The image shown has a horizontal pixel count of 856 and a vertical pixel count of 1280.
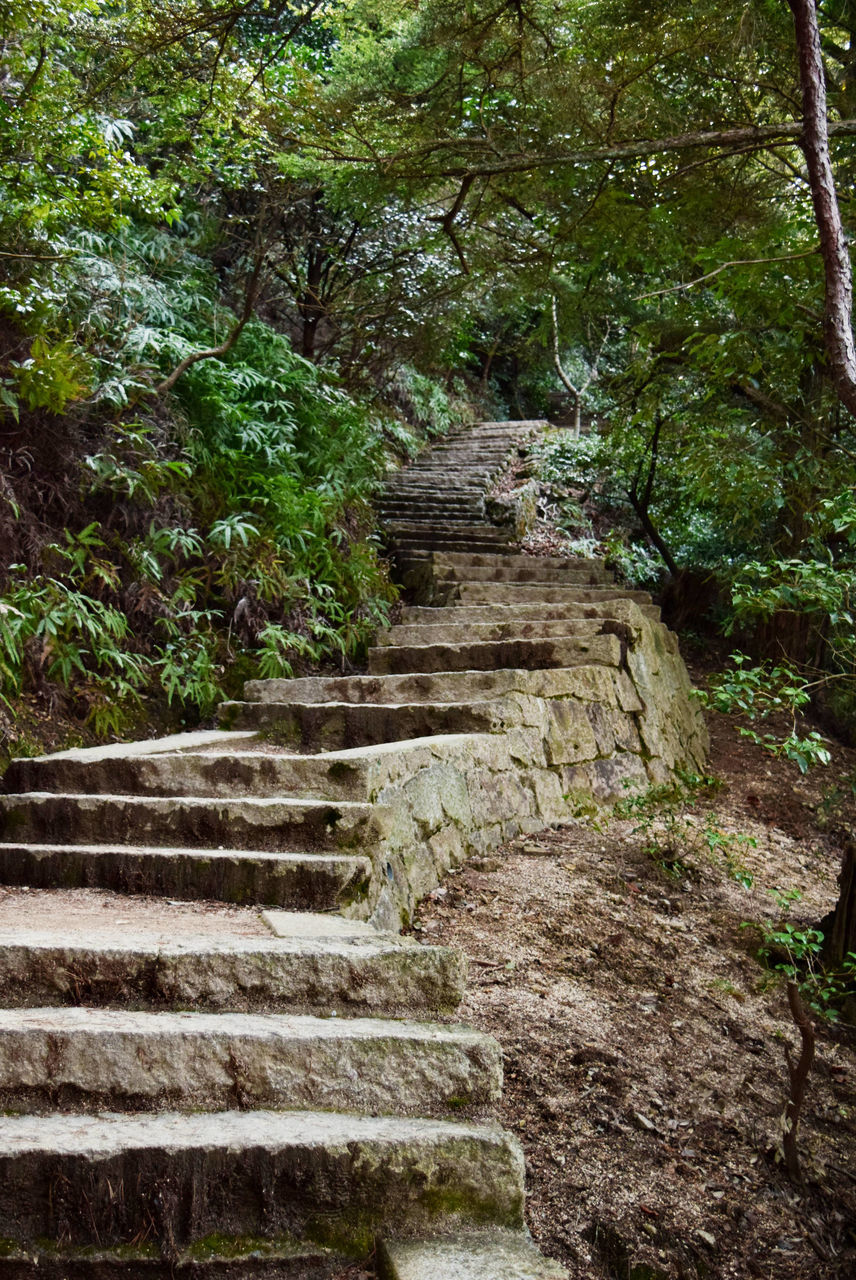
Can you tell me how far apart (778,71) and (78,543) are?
184 inches

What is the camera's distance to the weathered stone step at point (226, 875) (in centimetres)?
265

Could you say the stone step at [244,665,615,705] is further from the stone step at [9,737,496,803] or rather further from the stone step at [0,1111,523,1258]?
the stone step at [0,1111,523,1258]

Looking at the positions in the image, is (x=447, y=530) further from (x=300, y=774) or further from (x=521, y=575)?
(x=300, y=774)

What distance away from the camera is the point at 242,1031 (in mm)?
1903

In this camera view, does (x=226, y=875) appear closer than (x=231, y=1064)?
No

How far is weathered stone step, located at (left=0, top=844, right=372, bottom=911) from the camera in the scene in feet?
8.71

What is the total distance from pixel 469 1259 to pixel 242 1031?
2.05 feet

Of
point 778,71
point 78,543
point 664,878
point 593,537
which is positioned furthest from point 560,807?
point 593,537

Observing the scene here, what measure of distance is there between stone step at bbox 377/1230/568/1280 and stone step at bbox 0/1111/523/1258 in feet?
0.13

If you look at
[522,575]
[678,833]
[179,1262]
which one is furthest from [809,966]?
[522,575]

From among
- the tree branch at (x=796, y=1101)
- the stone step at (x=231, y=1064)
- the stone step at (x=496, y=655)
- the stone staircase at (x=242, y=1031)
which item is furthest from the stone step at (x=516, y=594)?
the stone step at (x=231, y=1064)

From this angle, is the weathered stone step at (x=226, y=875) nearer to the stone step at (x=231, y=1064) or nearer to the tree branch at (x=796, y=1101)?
the stone step at (x=231, y=1064)

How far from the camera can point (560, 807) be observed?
4691 millimetres

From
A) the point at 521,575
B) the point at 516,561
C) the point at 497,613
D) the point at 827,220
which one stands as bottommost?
the point at 497,613
